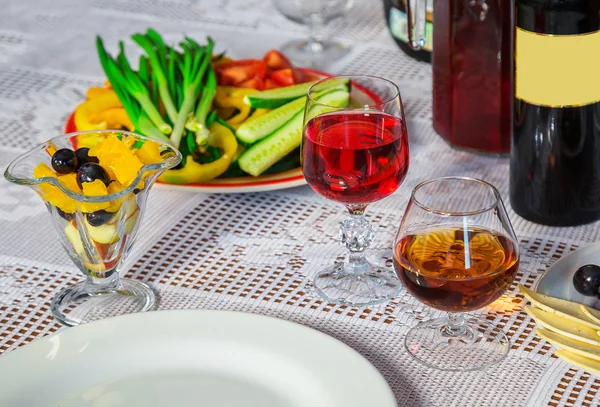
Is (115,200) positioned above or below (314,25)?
above

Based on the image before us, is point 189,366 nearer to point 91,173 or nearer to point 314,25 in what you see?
point 91,173

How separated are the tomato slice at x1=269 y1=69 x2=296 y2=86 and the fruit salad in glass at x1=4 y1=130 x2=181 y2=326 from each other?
39cm

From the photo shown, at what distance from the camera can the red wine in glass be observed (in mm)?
908

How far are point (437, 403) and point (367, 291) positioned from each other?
0.61ft

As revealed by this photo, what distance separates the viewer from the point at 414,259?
82cm

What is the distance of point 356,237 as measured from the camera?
3.19 ft

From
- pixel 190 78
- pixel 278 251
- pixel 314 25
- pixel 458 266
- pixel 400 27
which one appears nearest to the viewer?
pixel 458 266

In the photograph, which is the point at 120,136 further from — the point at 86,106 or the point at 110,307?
the point at 86,106

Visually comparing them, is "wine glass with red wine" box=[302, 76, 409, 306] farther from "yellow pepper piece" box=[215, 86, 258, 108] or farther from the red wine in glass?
"yellow pepper piece" box=[215, 86, 258, 108]

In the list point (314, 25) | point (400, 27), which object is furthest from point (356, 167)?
point (314, 25)

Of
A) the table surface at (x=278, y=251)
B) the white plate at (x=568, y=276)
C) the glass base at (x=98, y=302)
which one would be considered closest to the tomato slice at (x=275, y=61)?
the table surface at (x=278, y=251)

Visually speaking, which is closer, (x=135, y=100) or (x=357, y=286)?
(x=357, y=286)

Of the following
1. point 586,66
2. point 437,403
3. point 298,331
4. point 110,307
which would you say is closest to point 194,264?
point 110,307

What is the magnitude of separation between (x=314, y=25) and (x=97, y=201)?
0.79 meters
